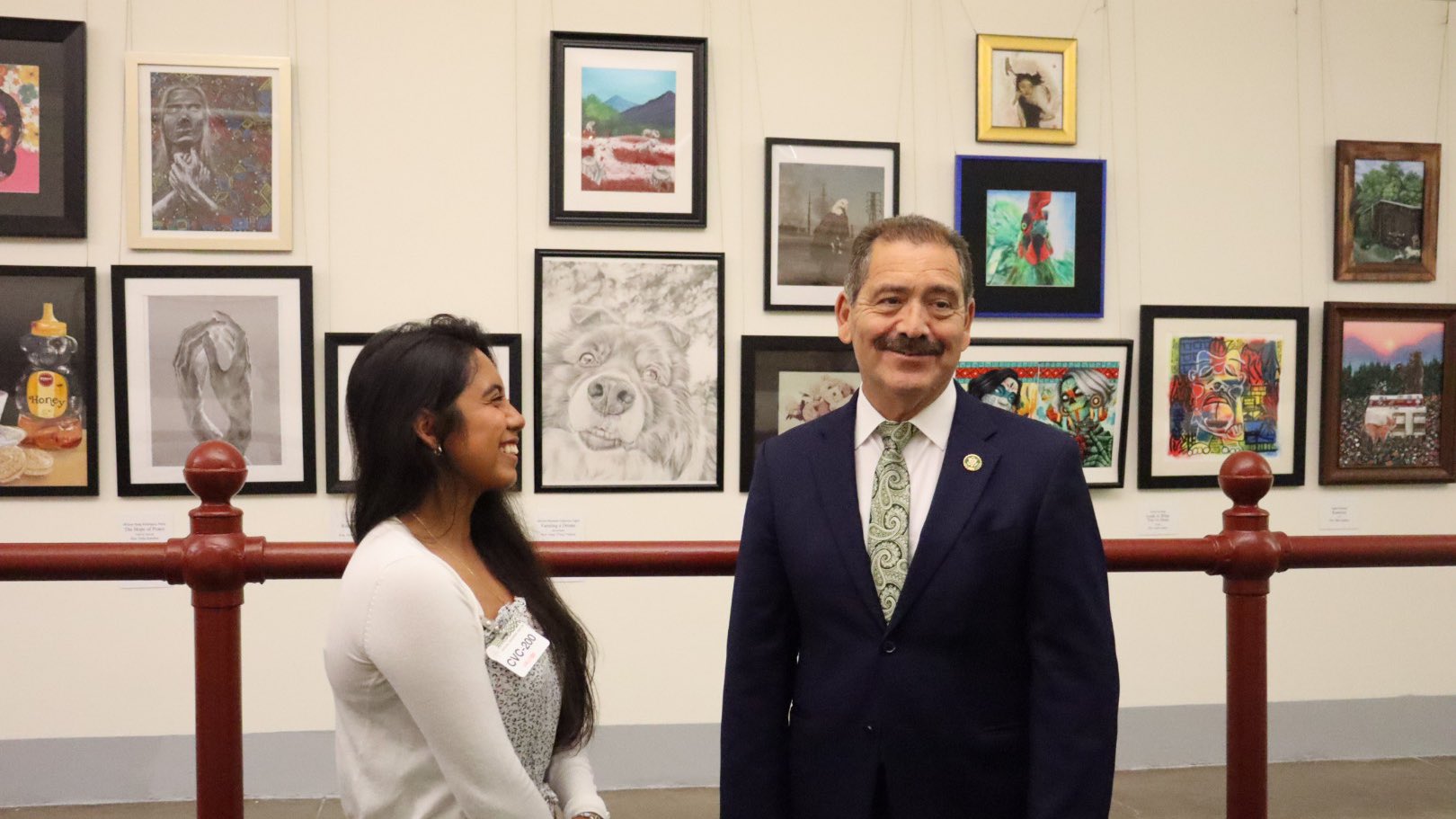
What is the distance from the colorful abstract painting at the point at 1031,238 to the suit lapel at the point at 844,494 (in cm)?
318

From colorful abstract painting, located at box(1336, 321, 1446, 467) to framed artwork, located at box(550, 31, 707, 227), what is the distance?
2.97 metres

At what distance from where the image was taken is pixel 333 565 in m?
2.38

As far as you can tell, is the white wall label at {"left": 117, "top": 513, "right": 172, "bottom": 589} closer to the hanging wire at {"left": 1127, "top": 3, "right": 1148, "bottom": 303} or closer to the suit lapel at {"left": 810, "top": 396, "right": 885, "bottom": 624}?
the suit lapel at {"left": 810, "top": 396, "right": 885, "bottom": 624}

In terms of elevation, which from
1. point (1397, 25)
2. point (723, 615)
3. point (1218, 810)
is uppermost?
point (1397, 25)

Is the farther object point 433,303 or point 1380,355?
point 1380,355

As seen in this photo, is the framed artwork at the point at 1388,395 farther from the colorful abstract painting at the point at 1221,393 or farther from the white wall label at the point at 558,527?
the white wall label at the point at 558,527

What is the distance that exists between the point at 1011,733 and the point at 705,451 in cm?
309

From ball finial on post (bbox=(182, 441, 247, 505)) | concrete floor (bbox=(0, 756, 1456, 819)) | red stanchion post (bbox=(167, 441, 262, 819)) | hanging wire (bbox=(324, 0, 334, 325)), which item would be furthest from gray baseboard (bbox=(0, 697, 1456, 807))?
ball finial on post (bbox=(182, 441, 247, 505))

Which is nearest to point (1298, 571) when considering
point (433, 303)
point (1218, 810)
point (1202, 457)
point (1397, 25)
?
point (1202, 457)

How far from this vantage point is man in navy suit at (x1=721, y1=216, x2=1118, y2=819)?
6.67 feet

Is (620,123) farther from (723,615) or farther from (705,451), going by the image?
(723,615)

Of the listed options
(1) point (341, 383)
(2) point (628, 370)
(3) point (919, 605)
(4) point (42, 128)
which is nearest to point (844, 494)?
(3) point (919, 605)

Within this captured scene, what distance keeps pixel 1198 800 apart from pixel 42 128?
17.0ft

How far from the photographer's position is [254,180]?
4.81m
